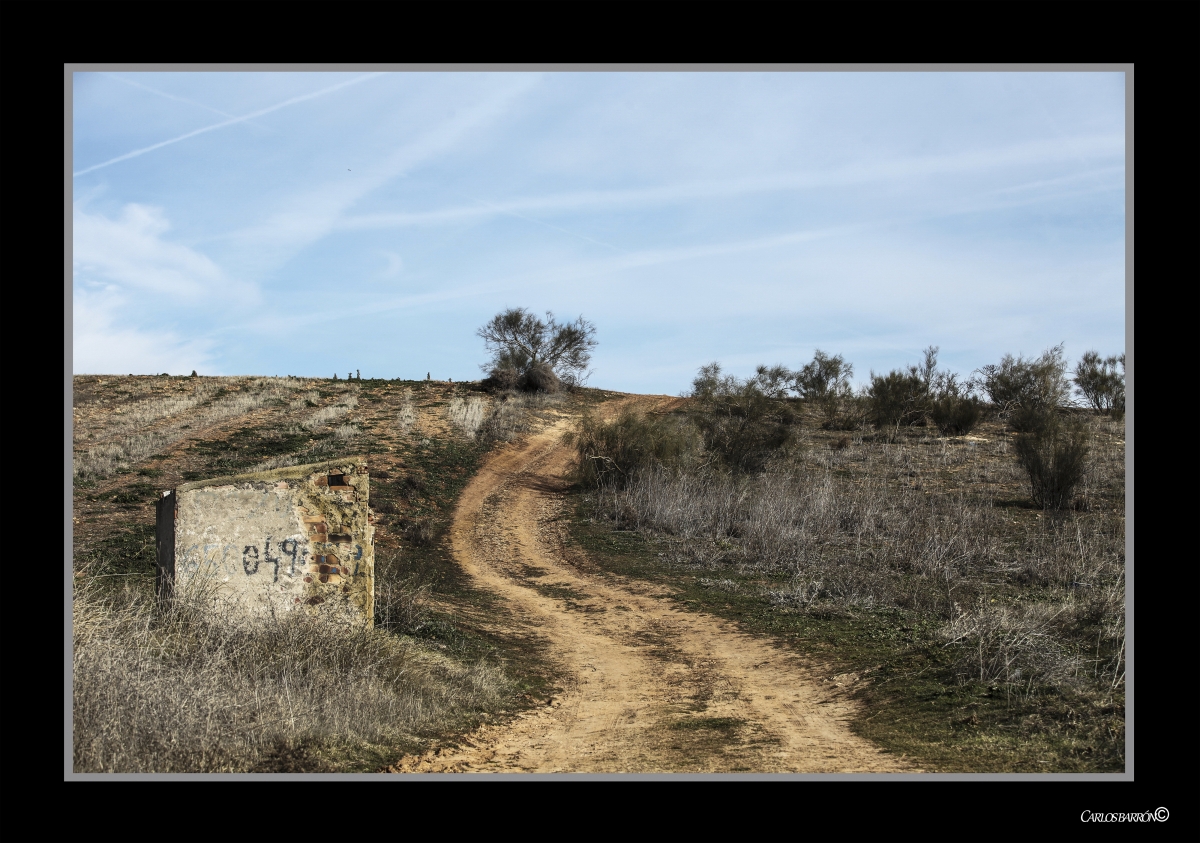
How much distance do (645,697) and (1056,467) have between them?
13.3 metres

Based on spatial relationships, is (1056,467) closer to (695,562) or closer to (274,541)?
(695,562)

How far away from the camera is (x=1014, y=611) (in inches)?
373

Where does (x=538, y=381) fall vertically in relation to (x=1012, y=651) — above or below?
above

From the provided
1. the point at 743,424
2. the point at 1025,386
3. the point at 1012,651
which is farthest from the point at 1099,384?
the point at 1012,651

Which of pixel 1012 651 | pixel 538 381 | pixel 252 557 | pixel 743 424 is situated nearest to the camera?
pixel 1012 651

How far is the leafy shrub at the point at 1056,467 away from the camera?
1720 centimetres

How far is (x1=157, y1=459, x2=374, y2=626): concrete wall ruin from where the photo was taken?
7586mm

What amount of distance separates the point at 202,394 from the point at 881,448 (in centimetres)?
2512

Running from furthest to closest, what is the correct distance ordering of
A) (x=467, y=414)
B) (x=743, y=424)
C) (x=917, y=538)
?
(x=467, y=414) → (x=743, y=424) → (x=917, y=538)

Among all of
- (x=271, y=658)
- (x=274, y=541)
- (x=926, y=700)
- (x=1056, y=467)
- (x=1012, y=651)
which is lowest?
(x=926, y=700)

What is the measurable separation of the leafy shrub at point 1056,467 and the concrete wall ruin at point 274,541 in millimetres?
14570

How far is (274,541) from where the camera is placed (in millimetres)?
7805

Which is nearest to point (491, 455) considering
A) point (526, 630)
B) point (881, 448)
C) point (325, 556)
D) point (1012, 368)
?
point (881, 448)

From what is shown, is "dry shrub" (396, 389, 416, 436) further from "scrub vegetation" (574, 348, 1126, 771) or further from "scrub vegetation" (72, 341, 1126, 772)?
"scrub vegetation" (574, 348, 1126, 771)
